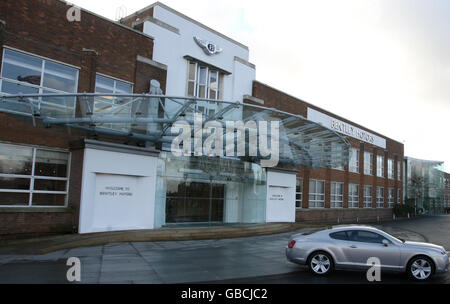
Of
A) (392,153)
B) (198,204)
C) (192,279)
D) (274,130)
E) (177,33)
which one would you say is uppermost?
(177,33)

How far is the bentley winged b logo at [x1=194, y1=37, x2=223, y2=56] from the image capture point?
20.2 metres

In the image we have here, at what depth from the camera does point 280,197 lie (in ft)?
76.0

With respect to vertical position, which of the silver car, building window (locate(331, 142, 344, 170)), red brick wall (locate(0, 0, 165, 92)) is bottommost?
the silver car

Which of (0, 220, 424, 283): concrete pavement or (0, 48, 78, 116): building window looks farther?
(0, 48, 78, 116): building window

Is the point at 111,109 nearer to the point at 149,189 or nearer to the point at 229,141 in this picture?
the point at 149,189

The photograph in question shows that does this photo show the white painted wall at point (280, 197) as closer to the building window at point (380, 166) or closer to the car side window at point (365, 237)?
the car side window at point (365, 237)

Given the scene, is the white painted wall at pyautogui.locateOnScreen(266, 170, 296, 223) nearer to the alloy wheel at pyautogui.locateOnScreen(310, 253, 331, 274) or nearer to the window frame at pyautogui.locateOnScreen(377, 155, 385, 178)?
the alloy wheel at pyautogui.locateOnScreen(310, 253, 331, 274)

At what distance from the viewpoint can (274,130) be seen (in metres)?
15.4

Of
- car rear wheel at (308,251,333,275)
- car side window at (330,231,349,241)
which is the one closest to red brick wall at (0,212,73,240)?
car rear wheel at (308,251,333,275)

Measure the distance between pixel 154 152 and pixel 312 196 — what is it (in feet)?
54.1

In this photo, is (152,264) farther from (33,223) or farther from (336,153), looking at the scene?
(336,153)

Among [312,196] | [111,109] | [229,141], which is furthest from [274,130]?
[312,196]

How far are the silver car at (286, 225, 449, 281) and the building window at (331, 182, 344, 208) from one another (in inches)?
876

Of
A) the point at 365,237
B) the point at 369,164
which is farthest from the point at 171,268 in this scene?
the point at 369,164
